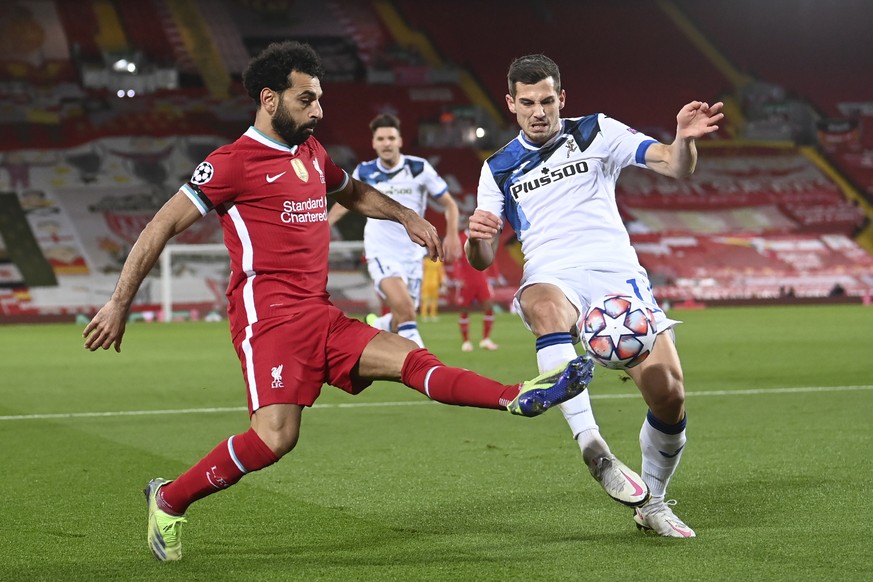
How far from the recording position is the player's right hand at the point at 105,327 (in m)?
4.25

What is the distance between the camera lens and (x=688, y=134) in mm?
4809

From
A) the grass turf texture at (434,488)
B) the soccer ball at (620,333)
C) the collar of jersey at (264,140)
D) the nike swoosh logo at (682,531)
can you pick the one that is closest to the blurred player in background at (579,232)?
the nike swoosh logo at (682,531)

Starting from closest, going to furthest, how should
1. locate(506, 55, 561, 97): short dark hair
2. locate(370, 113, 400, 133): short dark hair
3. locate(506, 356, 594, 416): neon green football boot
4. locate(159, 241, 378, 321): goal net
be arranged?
locate(506, 356, 594, 416): neon green football boot
locate(506, 55, 561, 97): short dark hair
locate(370, 113, 400, 133): short dark hair
locate(159, 241, 378, 321): goal net

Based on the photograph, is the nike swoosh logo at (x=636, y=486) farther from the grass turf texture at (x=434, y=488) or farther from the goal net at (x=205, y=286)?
the goal net at (x=205, y=286)

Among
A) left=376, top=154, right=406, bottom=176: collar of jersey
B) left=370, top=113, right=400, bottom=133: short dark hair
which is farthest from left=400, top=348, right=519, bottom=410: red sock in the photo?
left=376, top=154, right=406, bottom=176: collar of jersey

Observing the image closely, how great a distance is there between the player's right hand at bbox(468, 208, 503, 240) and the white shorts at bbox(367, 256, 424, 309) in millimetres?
6706

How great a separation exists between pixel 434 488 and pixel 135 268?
207cm

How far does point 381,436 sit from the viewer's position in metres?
7.82

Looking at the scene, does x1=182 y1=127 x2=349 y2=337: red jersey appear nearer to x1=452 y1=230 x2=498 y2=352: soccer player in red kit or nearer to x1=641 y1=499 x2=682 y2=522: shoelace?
x1=641 y1=499 x2=682 y2=522: shoelace

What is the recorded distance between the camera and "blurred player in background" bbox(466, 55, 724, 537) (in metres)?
4.78

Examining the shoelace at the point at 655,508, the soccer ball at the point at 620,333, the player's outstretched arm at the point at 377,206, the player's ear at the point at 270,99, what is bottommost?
the shoelace at the point at 655,508

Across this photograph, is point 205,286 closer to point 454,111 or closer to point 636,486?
point 454,111

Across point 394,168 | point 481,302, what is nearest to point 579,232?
point 394,168

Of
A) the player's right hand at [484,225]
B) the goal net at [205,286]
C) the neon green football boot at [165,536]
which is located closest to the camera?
the neon green football boot at [165,536]
